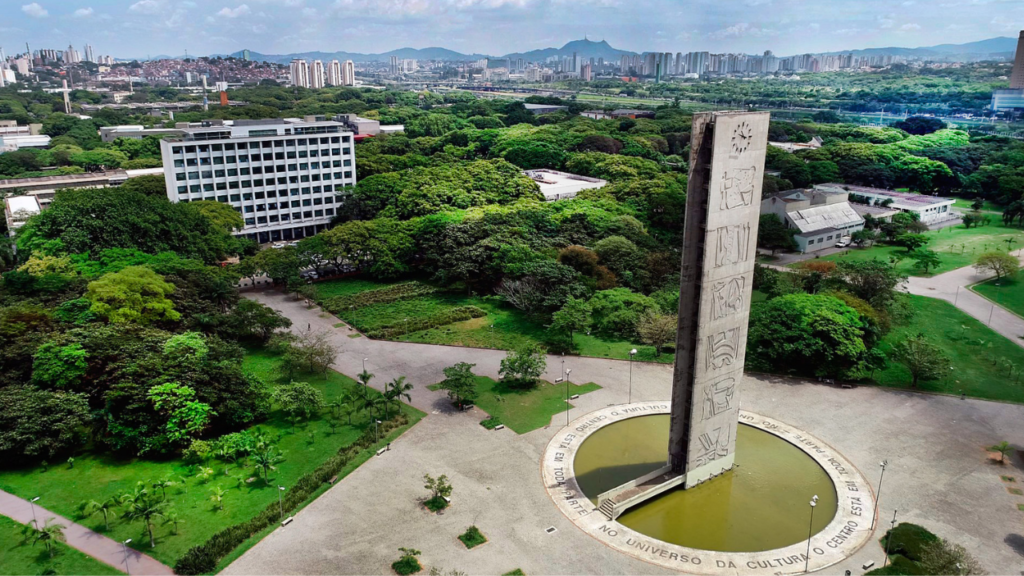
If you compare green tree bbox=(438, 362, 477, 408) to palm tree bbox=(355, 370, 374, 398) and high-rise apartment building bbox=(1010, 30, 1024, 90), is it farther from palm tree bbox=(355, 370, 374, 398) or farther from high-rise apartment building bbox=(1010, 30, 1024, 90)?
high-rise apartment building bbox=(1010, 30, 1024, 90)

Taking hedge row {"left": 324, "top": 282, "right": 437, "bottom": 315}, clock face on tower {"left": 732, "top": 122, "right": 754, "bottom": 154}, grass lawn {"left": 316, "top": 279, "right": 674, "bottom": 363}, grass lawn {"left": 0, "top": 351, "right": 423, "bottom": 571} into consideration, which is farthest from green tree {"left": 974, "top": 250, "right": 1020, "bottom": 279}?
grass lawn {"left": 0, "top": 351, "right": 423, "bottom": 571}

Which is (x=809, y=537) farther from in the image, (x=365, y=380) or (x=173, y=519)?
(x=173, y=519)

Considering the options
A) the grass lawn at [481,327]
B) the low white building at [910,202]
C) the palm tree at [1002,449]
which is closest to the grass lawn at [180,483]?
the grass lawn at [481,327]

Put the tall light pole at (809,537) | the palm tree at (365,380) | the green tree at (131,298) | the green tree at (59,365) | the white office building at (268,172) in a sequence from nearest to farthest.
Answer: the tall light pole at (809,537)
the green tree at (59,365)
the palm tree at (365,380)
the green tree at (131,298)
the white office building at (268,172)

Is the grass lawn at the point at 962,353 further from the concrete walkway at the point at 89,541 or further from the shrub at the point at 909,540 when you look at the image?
the concrete walkway at the point at 89,541

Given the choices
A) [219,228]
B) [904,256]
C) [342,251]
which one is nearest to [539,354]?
[342,251]

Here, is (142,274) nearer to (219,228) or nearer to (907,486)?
(219,228)
